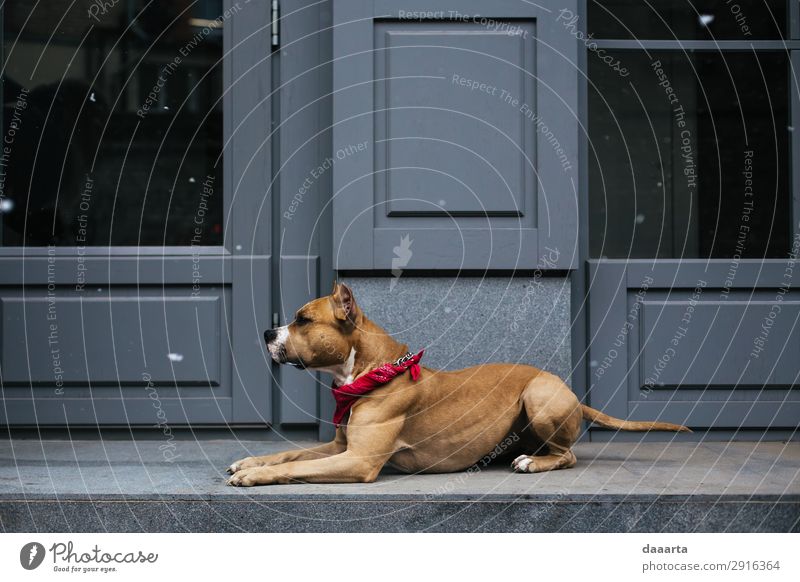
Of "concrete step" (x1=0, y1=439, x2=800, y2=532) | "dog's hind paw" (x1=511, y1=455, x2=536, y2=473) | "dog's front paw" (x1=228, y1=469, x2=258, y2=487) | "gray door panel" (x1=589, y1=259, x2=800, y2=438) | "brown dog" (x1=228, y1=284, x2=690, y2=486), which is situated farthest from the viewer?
"gray door panel" (x1=589, y1=259, x2=800, y2=438)

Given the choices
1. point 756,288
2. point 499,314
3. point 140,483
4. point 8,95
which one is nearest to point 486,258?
point 499,314

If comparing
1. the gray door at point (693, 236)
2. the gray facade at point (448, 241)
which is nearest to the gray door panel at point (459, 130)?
the gray facade at point (448, 241)

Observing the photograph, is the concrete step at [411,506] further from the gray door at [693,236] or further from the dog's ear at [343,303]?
the gray door at [693,236]

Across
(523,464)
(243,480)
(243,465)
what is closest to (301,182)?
(243,465)

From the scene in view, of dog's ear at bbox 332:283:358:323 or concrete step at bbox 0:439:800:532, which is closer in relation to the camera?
concrete step at bbox 0:439:800:532

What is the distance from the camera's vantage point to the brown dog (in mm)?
5148

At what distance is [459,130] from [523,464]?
2255 mm

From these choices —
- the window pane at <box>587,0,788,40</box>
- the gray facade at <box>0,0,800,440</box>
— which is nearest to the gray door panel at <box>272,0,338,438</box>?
the gray facade at <box>0,0,800,440</box>

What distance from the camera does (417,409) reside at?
5277 millimetres

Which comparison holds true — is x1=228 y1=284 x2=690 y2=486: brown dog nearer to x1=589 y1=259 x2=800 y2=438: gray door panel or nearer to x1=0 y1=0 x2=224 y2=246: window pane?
x1=589 y1=259 x2=800 y2=438: gray door panel

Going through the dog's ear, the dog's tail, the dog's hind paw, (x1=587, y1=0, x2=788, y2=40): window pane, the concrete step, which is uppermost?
(x1=587, y1=0, x2=788, y2=40): window pane

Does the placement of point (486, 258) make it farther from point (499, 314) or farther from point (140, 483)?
point (140, 483)

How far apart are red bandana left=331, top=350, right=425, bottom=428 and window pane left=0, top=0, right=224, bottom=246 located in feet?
6.64

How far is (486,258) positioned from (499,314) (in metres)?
0.38
